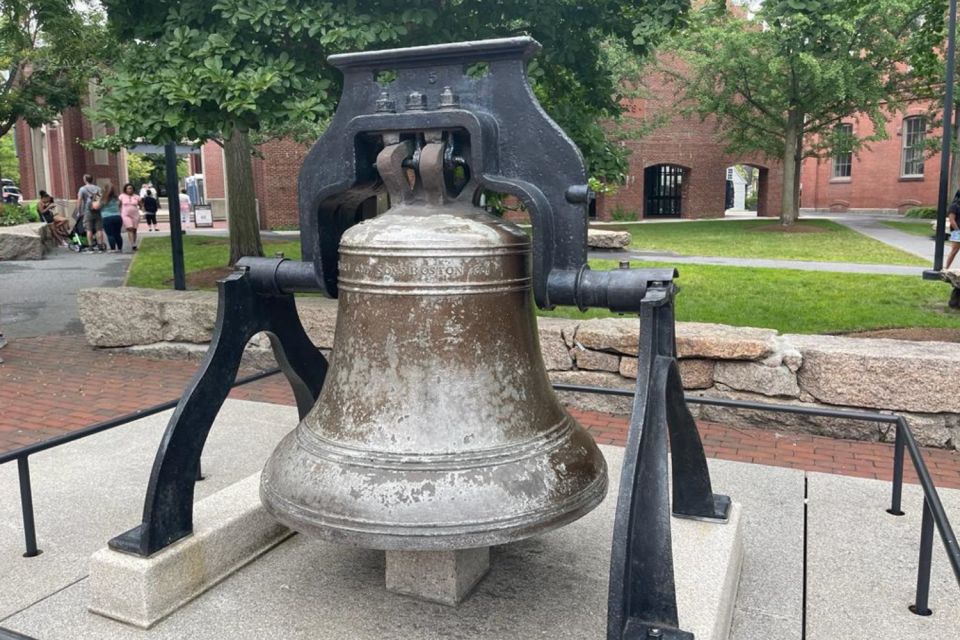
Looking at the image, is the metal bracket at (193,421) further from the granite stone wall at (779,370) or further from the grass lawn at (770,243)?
the grass lawn at (770,243)

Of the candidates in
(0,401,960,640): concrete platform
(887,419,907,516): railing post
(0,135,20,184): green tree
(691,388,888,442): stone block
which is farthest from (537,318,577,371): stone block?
(0,135,20,184): green tree

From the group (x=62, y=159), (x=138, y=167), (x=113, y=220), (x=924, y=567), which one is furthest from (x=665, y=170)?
(x=138, y=167)

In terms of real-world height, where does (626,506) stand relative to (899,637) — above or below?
above

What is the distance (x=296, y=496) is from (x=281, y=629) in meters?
0.57

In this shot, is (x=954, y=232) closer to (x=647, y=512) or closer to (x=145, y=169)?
(x=647, y=512)

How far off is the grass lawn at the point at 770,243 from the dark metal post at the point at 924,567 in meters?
12.3

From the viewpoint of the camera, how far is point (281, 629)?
2.82m

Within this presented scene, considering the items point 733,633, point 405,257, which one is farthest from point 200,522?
point 733,633

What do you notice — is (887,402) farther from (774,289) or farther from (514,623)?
(774,289)

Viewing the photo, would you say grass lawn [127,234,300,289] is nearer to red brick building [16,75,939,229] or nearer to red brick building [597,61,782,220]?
red brick building [16,75,939,229]

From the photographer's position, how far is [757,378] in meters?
5.65

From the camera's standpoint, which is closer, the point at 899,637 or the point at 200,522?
the point at 899,637

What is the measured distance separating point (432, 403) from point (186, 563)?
1.19m

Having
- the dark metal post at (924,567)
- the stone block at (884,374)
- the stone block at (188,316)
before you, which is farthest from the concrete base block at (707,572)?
Answer: the stone block at (188,316)
